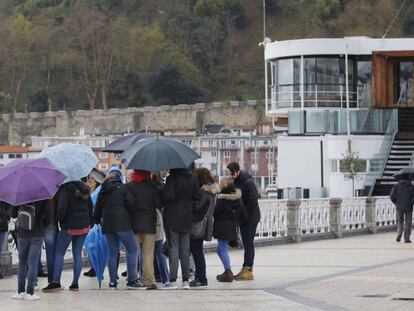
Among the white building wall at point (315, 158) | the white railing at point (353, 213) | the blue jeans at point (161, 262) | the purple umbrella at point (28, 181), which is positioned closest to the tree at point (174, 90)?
the white building wall at point (315, 158)

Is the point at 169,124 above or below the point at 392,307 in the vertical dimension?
above

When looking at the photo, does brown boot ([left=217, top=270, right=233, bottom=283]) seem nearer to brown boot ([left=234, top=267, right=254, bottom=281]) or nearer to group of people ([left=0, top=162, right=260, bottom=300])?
→ brown boot ([left=234, top=267, right=254, bottom=281])

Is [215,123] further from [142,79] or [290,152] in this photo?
[290,152]

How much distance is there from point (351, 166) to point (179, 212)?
101 ft

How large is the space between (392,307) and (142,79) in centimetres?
10590

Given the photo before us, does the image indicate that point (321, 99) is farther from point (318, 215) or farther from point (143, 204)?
point (143, 204)

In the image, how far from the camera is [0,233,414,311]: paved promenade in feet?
45.7

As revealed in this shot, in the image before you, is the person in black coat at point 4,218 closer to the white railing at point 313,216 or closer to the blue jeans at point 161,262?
the blue jeans at point 161,262

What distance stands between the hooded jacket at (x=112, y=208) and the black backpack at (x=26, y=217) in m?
1.34

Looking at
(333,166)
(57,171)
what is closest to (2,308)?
(57,171)

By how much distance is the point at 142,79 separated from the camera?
11888 cm

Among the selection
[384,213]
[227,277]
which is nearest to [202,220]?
[227,277]

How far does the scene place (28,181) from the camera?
1460 cm

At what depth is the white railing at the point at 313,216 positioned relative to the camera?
2778cm
